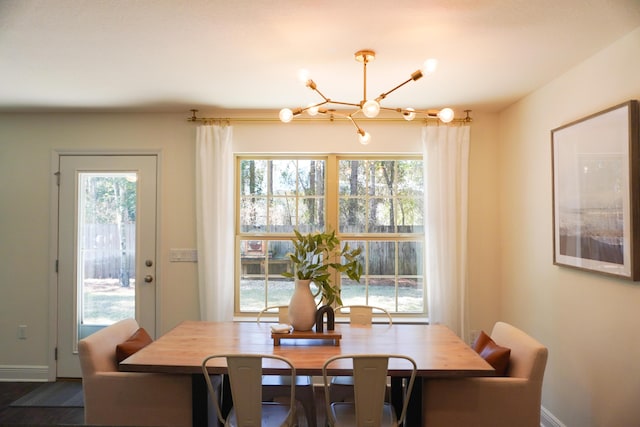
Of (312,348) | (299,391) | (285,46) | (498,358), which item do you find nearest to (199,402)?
(299,391)

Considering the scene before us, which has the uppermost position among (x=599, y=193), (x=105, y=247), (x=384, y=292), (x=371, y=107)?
(x=371, y=107)

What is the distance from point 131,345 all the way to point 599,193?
2850mm

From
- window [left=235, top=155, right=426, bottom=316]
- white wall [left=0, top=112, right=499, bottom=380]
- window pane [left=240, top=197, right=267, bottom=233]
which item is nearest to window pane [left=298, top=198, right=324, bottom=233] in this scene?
window [left=235, top=155, right=426, bottom=316]

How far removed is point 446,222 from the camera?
11.8 feet

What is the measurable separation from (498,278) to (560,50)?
2.05m

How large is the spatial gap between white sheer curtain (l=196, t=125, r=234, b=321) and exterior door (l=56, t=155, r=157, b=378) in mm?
482

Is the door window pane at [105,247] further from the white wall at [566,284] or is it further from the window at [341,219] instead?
the white wall at [566,284]

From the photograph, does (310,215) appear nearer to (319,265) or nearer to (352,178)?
(352,178)

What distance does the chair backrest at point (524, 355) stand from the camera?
2.04 m

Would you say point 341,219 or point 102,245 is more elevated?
point 341,219

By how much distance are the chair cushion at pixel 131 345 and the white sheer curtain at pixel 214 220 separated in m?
1.03

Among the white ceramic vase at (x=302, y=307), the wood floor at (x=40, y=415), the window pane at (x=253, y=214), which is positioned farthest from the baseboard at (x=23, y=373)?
the white ceramic vase at (x=302, y=307)

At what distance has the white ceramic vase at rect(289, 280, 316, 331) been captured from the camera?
245 centimetres

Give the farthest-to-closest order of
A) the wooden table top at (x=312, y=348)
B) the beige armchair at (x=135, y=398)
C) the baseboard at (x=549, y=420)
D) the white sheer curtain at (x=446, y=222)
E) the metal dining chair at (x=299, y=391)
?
the white sheer curtain at (x=446, y=222) < the baseboard at (x=549, y=420) < the metal dining chair at (x=299, y=391) < the beige armchair at (x=135, y=398) < the wooden table top at (x=312, y=348)
